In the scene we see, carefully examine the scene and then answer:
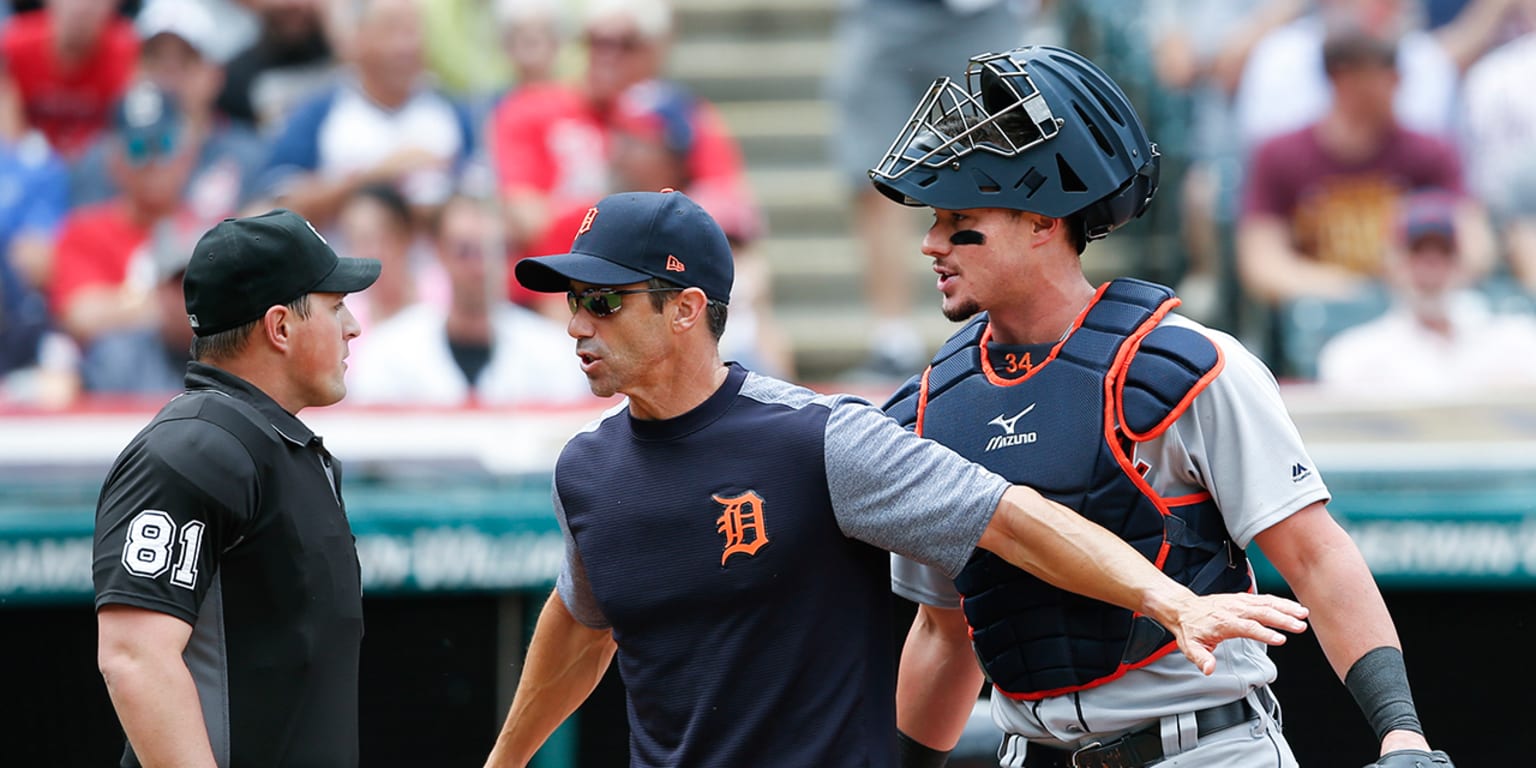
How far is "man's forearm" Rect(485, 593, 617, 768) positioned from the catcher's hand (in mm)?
1271

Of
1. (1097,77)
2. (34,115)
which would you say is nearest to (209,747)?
(1097,77)

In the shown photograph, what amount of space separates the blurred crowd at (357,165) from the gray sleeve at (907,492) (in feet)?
11.6

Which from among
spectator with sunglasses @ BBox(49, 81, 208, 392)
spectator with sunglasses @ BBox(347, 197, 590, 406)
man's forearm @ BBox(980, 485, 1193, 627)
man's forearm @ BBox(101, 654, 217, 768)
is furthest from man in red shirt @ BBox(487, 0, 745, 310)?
man's forearm @ BBox(980, 485, 1193, 627)

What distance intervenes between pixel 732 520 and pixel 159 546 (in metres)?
0.82

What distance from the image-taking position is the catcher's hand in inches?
89.2

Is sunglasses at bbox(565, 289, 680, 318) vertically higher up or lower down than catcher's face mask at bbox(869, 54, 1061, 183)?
lower down

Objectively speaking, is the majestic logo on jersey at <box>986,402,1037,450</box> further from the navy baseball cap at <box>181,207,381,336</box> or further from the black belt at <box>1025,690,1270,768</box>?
the navy baseball cap at <box>181,207,381,336</box>

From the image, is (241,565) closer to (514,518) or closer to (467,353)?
(514,518)

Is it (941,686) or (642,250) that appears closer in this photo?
(642,250)

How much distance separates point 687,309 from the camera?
8.70 ft

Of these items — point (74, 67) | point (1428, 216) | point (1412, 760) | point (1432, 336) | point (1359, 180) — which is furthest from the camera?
point (74, 67)

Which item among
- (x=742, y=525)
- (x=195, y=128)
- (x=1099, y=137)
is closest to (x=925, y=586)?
(x=742, y=525)

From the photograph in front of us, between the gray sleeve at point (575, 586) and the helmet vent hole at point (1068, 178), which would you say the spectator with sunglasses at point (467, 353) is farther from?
the helmet vent hole at point (1068, 178)

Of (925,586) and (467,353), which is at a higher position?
(925,586)
